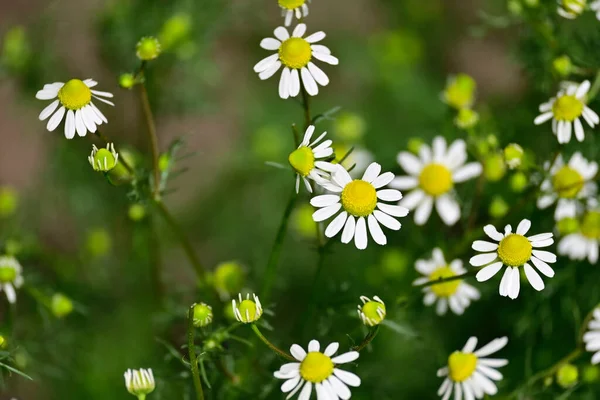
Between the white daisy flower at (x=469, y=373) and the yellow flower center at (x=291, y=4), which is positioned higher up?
the yellow flower center at (x=291, y=4)

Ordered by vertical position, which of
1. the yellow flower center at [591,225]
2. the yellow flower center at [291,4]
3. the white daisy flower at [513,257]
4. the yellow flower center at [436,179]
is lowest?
the white daisy flower at [513,257]

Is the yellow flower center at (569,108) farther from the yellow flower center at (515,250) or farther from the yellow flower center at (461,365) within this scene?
the yellow flower center at (461,365)

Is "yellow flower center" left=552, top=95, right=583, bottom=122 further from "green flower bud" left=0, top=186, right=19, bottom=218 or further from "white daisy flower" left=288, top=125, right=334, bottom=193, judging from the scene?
"green flower bud" left=0, top=186, right=19, bottom=218

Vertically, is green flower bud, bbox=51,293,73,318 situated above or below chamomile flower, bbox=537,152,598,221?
below

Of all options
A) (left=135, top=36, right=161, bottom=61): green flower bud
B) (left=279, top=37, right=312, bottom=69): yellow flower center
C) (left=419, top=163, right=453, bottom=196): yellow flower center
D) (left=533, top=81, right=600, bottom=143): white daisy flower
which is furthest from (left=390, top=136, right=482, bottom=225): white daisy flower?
(left=135, top=36, right=161, bottom=61): green flower bud

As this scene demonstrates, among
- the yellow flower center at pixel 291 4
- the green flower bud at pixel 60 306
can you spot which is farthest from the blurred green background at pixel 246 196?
the yellow flower center at pixel 291 4

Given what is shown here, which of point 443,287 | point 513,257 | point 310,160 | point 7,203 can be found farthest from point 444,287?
point 7,203

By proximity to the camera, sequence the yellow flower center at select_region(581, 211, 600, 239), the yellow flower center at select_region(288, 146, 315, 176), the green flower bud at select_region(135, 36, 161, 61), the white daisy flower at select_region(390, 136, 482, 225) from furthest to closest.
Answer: the white daisy flower at select_region(390, 136, 482, 225) → the yellow flower center at select_region(581, 211, 600, 239) → the green flower bud at select_region(135, 36, 161, 61) → the yellow flower center at select_region(288, 146, 315, 176)
